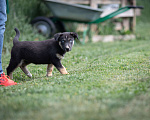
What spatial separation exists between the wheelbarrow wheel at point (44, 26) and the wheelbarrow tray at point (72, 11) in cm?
57

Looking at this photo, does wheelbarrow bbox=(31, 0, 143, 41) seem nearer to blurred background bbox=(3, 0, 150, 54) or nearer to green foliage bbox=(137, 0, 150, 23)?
blurred background bbox=(3, 0, 150, 54)

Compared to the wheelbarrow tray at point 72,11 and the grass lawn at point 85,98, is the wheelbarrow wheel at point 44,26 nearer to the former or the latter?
the wheelbarrow tray at point 72,11

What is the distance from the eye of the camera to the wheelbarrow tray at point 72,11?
30.5ft

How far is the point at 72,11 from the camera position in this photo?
950 cm

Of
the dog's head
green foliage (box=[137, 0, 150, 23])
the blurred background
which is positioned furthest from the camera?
green foliage (box=[137, 0, 150, 23])

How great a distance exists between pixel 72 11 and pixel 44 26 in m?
1.38

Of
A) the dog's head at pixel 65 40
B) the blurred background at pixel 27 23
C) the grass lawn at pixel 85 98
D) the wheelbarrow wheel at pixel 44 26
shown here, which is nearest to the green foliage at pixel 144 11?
the blurred background at pixel 27 23

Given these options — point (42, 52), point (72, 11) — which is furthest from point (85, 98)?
point (72, 11)

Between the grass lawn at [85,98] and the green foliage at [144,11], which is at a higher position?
the green foliage at [144,11]

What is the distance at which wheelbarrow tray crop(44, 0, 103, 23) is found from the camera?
366 inches

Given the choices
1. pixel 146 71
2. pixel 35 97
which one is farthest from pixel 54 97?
pixel 146 71

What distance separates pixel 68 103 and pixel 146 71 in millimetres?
2146

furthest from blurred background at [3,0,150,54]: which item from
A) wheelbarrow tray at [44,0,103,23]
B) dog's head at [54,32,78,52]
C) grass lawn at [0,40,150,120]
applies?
grass lawn at [0,40,150,120]

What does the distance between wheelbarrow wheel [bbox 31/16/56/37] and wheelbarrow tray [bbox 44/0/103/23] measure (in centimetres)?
57
